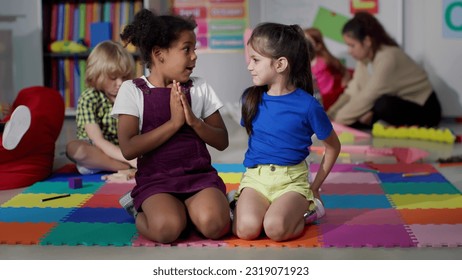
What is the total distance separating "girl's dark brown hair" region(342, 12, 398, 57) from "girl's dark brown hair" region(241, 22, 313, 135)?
8.18 ft

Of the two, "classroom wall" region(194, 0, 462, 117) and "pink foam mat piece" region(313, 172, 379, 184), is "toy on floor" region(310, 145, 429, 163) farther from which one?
"classroom wall" region(194, 0, 462, 117)

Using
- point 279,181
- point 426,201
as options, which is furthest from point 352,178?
point 279,181

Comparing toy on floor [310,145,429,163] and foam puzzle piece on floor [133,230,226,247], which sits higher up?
foam puzzle piece on floor [133,230,226,247]

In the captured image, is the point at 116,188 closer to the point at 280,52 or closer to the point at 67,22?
the point at 280,52

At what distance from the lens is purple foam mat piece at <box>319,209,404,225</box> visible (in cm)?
255

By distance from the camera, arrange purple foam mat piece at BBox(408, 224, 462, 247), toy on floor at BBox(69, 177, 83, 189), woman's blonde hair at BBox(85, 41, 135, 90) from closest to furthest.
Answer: purple foam mat piece at BBox(408, 224, 462, 247) < toy on floor at BBox(69, 177, 83, 189) < woman's blonde hair at BBox(85, 41, 135, 90)

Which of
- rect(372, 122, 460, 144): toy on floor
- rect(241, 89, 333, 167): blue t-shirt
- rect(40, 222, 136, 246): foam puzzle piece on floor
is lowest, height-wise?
rect(372, 122, 460, 144): toy on floor

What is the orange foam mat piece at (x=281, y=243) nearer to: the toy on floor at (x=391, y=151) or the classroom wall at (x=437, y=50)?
the toy on floor at (x=391, y=151)

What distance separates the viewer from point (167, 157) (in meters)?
2.47

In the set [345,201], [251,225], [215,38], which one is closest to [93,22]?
A: [215,38]

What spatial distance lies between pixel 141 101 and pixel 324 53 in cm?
291

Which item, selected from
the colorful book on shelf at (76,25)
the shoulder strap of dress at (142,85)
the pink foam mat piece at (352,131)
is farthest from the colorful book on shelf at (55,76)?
the shoulder strap of dress at (142,85)

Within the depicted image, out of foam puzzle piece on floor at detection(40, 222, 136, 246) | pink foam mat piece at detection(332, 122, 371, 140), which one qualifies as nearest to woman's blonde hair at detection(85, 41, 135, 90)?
foam puzzle piece on floor at detection(40, 222, 136, 246)

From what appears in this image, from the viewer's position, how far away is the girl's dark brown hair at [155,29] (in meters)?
2.45
